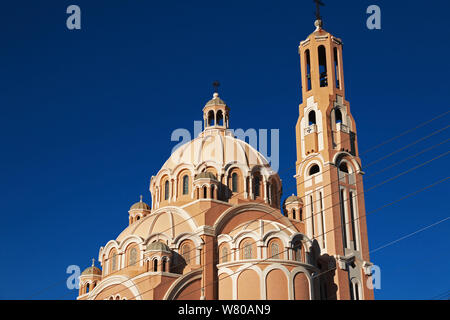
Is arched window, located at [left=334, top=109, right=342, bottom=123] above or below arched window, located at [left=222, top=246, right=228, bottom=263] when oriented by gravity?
above

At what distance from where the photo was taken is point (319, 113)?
139ft

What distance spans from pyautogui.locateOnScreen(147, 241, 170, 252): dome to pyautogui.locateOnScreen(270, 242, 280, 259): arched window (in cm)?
589

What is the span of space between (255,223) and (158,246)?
18.6 ft

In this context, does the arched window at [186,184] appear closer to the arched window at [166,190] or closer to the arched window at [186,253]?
the arched window at [166,190]

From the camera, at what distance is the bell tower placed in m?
38.5

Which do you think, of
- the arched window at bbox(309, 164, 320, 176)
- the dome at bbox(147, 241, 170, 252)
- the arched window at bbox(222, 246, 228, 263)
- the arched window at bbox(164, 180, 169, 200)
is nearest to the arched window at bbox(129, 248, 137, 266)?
the dome at bbox(147, 241, 170, 252)

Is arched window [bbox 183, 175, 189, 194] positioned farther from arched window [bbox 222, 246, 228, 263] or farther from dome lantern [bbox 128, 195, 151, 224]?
arched window [bbox 222, 246, 228, 263]

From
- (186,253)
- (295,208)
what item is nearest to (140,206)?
(186,253)

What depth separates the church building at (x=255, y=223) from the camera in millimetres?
35750

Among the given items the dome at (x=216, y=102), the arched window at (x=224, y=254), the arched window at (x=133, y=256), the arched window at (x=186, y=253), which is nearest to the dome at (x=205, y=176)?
the arched window at (x=186, y=253)

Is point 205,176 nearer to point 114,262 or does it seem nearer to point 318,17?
point 114,262
